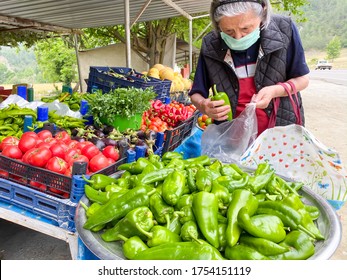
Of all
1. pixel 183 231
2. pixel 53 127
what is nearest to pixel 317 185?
pixel 183 231

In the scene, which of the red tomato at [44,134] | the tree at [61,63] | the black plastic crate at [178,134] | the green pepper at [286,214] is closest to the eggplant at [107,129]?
the black plastic crate at [178,134]

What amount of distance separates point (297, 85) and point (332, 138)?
24.9ft

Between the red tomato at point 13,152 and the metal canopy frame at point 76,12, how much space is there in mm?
6177

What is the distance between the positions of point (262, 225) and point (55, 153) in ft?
5.20

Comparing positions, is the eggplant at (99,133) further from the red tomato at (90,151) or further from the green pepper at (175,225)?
the green pepper at (175,225)

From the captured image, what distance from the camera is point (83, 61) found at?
12.6 m

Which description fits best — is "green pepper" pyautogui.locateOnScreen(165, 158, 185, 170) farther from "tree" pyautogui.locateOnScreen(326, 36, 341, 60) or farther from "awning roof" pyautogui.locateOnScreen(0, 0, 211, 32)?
"tree" pyautogui.locateOnScreen(326, 36, 341, 60)

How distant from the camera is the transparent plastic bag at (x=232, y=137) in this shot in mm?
2475

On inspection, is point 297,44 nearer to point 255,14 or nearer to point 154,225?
point 255,14

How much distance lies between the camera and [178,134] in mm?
3801

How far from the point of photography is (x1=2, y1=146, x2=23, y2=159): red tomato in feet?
7.99

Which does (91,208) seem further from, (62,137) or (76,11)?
(76,11)

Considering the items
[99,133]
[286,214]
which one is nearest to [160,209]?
[286,214]

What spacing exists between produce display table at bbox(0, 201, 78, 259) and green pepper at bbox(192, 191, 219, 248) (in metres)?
0.91
